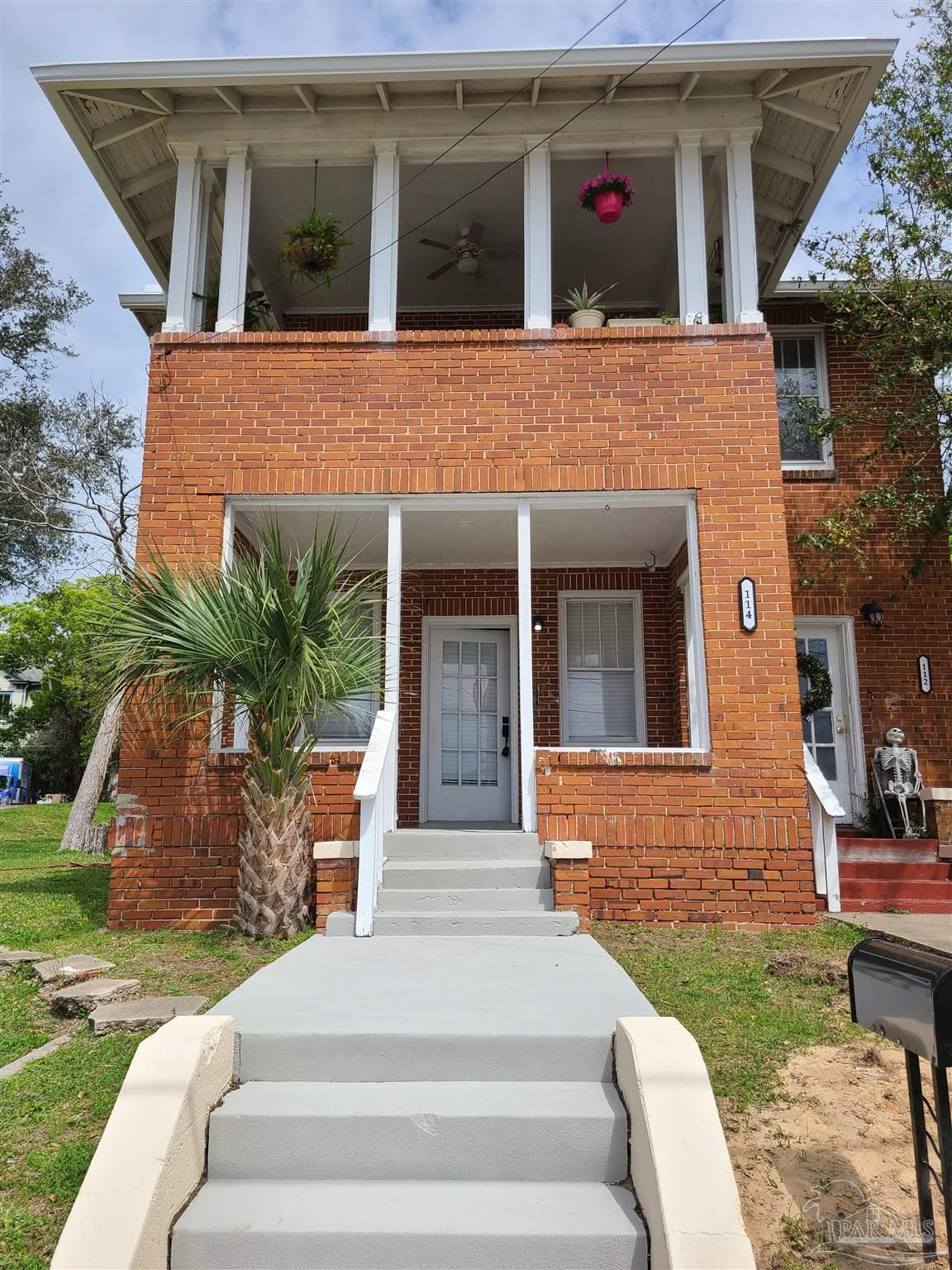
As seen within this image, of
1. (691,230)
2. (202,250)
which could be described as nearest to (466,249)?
(691,230)

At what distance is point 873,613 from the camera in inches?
360

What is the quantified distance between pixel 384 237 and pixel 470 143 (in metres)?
1.15

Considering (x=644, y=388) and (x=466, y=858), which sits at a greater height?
(x=644, y=388)

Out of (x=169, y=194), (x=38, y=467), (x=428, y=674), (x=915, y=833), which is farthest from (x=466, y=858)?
(x=38, y=467)

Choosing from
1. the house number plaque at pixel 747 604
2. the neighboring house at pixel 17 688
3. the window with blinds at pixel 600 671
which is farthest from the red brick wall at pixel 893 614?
the neighboring house at pixel 17 688

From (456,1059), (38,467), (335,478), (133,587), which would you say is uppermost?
(38,467)

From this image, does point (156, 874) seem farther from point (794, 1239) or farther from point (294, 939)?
point (794, 1239)

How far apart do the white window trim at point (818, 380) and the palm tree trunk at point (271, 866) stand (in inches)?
267

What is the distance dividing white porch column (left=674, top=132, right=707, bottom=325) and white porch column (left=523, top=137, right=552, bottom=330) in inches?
44.7

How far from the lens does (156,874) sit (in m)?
6.64

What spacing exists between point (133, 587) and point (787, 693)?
16.4ft

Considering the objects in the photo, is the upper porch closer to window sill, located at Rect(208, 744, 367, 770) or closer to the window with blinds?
the window with blinds

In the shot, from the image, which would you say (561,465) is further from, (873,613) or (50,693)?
(50,693)

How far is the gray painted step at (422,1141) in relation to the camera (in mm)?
3020
